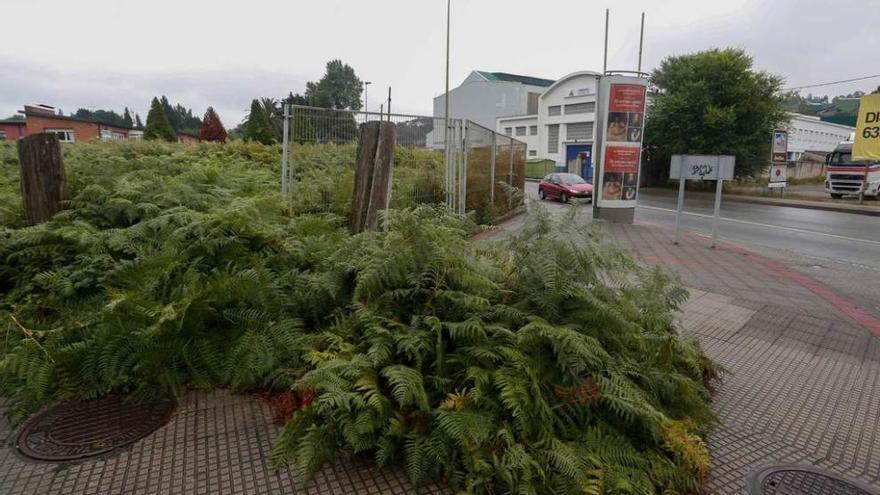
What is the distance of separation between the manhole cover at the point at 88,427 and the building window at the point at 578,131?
46.5 meters

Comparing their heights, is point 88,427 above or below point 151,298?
below

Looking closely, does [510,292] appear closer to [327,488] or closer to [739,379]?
[327,488]

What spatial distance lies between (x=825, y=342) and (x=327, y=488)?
4816 millimetres

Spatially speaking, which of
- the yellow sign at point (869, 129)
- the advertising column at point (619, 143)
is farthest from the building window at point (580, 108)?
the advertising column at point (619, 143)

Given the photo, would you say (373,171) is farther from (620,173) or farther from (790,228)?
(790,228)

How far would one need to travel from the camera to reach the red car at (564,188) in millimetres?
20828

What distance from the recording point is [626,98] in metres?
12.5

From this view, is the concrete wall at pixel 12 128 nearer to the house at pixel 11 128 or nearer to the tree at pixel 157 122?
the house at pixel 11 128

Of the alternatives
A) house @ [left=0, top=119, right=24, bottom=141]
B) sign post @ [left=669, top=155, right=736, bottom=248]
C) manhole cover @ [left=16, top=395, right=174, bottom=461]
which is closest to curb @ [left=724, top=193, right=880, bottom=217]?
sign post @ [left=669, top=155, right=736, bottom=248]

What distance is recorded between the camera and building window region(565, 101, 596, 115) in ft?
146

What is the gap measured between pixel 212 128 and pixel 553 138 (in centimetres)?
3238

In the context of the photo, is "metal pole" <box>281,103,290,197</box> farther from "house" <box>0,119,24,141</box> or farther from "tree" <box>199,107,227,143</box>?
"house" <box>0,119,24,141</box>

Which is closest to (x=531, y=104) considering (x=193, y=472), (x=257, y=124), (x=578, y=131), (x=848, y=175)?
(x=578, y=131)

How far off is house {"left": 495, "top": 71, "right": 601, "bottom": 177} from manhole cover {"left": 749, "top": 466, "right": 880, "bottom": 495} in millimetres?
40391
